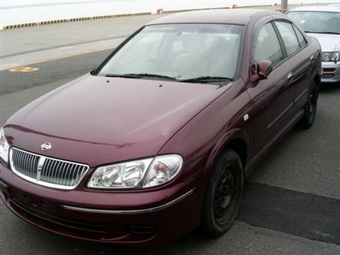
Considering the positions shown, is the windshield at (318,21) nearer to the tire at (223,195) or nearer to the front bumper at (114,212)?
the tire at (223,195)

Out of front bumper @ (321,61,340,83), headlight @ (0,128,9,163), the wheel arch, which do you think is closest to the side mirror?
the wheel arch

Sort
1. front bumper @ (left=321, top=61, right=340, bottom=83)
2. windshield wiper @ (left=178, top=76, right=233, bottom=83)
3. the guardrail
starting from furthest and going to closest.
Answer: the guardrail
front bumper @ (left=321, top=61, right=340, bottom=83)
windshield wiper @ (left=178, top=76, right=233, bottom=83)

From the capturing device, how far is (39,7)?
70.8ft

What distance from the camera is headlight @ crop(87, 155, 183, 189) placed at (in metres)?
2.57

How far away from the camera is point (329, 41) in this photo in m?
7.54

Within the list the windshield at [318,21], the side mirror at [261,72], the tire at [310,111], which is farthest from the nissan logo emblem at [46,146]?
the windshield at [318,21]

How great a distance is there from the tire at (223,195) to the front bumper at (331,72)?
4.59m

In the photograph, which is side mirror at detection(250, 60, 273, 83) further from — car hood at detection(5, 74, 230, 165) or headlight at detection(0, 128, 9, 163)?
headlight at detection(0, 128, 9, 163)

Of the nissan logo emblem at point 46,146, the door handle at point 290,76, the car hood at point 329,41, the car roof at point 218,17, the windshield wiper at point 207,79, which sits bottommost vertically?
the car hood at point 329,41

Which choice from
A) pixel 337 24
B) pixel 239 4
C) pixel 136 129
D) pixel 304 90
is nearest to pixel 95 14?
pixel 239 4

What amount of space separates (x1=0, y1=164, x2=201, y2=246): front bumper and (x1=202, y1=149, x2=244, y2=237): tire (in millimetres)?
137

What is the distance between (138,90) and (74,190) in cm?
117

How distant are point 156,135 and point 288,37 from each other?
273 centimetres

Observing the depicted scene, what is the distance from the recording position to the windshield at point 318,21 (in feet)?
27.0
